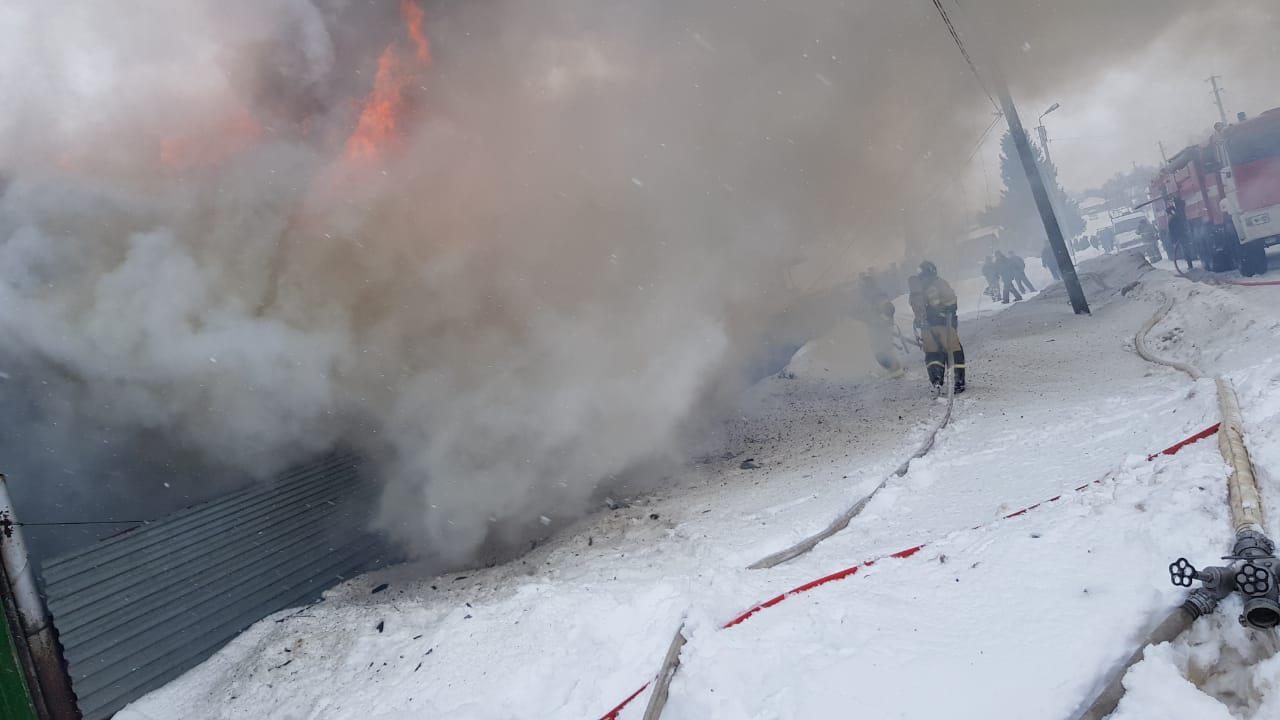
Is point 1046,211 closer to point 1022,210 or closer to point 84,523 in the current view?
point 84,523

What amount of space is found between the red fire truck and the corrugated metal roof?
14046 millimetres

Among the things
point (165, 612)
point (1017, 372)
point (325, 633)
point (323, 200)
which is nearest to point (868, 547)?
point (325, 633)

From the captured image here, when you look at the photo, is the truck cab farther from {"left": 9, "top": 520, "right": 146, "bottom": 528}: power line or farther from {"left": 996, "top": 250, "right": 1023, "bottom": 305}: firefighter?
{"left": 9, "top": 520, "right": 146, "bottom": 528}: power line

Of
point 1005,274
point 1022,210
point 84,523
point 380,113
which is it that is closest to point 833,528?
point 84,523

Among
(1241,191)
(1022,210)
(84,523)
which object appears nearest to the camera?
(84,523)

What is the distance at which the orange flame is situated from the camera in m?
7.28

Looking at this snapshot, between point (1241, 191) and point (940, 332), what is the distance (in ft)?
23.9

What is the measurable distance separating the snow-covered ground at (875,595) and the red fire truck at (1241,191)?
4585 mm

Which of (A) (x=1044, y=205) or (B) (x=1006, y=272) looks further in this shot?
(B) (x=1006, y=272)

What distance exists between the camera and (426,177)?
756 cm

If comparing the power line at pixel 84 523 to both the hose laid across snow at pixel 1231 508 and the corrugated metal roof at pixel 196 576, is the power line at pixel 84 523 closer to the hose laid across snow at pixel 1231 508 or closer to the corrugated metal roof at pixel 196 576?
the corrugated metal roof at pixel 196 576

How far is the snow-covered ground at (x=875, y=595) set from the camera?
207 centimetres

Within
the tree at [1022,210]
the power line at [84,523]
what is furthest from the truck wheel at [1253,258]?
the tree at [1022,210]

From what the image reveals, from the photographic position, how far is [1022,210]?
4369 cm
